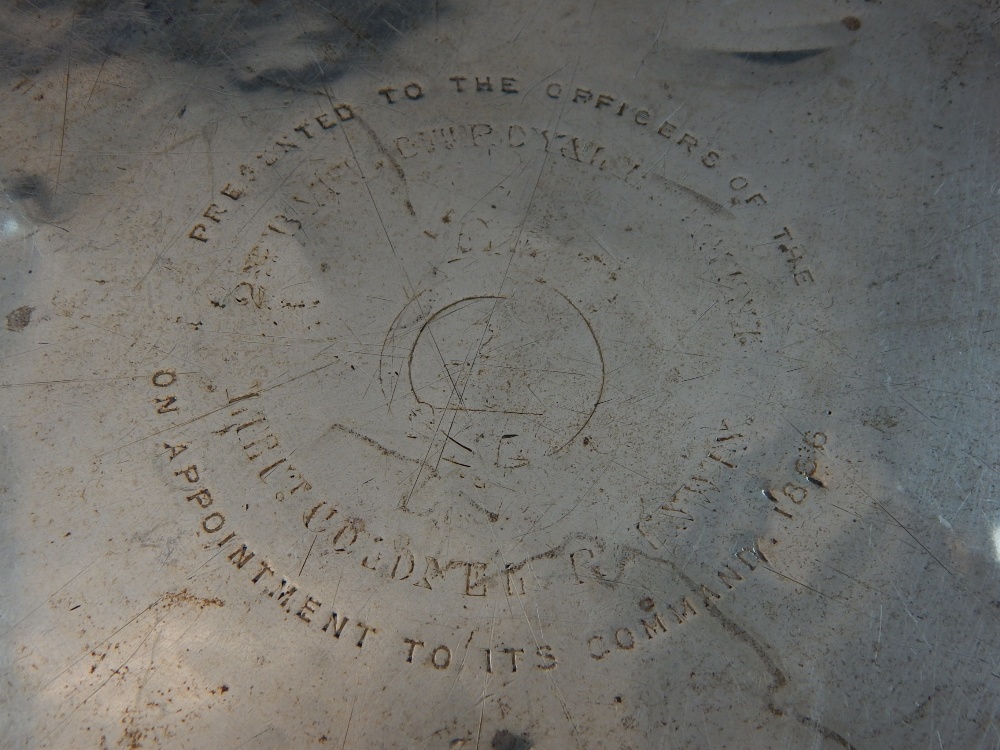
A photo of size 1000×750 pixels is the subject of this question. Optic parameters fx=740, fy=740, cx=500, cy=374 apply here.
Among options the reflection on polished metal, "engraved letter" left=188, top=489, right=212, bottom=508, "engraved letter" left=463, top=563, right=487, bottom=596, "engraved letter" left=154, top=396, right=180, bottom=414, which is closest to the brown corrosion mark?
the reflection on polished metal

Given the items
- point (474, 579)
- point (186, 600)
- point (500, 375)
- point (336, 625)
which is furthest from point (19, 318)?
point (474, 579)

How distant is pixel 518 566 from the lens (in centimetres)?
199

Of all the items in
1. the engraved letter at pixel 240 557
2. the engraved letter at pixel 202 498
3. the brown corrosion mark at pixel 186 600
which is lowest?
the brown corrosion mark at pixel 186 600

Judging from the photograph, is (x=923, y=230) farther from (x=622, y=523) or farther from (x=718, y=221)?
(x=622, y=523)

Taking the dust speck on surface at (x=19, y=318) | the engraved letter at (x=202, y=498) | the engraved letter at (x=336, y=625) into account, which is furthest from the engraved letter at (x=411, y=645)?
the dust speck on surface at (x=19, y=318)

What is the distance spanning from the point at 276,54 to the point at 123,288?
2.73 feet

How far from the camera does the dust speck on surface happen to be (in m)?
2.04

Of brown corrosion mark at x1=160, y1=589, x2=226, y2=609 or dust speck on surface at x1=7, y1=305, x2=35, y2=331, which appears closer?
brown corrosion mark at x1=160, y1=589, x2=226, y2=609

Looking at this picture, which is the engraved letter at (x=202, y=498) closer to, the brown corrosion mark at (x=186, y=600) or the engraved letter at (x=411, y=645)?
the brown corrosion mark at (x=186, y=600)

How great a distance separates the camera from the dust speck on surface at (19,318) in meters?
2.04

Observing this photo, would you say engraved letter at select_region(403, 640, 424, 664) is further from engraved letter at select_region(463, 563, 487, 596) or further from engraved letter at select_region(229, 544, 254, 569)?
engraved letter at select_region(229, 544, 254, 569)

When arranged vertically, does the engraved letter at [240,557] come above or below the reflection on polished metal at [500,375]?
below

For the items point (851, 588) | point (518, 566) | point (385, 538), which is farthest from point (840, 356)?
point (385, 538)

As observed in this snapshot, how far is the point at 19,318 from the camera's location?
6.73 ft
